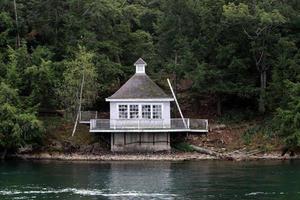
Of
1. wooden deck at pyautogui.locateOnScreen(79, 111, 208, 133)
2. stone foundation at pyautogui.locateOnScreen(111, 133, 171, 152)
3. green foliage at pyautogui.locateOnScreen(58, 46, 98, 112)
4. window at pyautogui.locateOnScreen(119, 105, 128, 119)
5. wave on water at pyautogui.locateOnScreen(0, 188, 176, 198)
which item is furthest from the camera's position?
green foliage at pyautogui.locateOnScreen(58, 46, 98, 112)

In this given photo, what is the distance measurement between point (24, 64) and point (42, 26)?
553cm

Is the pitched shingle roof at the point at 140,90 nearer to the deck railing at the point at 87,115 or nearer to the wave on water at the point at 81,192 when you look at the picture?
the deck railing at the point at 87,115

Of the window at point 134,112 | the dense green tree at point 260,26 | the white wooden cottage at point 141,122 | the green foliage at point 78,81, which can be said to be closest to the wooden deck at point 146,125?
the white wooden cottage at point 141,122

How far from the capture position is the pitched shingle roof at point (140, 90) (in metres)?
53.5

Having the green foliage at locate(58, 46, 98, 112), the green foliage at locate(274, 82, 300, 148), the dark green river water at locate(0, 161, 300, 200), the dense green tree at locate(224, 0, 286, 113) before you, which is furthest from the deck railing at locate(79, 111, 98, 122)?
the green foliage at locate(274, 82, 300, 148)

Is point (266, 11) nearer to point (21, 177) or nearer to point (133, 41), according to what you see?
point (133, 41)

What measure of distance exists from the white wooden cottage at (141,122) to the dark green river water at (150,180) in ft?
11.8

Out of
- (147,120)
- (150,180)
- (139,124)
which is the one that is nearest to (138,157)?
(139,124)

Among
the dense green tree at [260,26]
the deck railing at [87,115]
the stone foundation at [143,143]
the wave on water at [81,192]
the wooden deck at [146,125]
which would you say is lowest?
the wave on water at [81,192]

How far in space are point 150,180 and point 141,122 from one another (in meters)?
12.5

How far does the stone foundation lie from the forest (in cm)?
450

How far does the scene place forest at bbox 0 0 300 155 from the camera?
5281 centimetres

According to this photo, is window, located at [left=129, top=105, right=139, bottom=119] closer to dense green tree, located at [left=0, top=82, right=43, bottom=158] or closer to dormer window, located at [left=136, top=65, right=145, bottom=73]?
dormer window, located at [left=136, top=65, right=145, bottom=73]

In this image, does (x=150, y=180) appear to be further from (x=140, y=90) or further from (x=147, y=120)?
(x=140, y=90)
